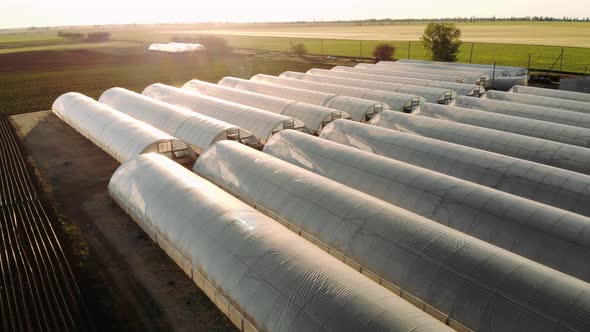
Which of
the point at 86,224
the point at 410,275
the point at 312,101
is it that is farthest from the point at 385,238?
the point at 312,101

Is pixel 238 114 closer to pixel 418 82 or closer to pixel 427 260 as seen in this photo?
pixel 427 260

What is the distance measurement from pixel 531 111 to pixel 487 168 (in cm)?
1715

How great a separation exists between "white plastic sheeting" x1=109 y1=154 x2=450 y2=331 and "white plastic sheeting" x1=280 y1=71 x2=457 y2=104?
3199cm

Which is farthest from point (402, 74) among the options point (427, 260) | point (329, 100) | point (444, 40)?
point (427, 260)

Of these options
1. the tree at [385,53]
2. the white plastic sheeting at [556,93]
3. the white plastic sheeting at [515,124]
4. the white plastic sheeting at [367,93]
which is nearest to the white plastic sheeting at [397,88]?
the white plastic sheeting at [367,93]

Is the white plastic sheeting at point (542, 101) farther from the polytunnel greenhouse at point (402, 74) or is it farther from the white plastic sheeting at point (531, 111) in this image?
the polytunnel greenhouse at point (402, 74)

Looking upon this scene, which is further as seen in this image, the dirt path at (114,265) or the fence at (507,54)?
the fence at (507,54)

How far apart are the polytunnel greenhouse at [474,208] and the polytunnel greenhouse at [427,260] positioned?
220 centimetres

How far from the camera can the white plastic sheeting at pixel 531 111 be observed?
33.0 m

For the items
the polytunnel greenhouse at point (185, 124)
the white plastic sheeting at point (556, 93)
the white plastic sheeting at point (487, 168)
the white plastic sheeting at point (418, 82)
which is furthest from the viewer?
the white plastic sheeting at point (418, 82)

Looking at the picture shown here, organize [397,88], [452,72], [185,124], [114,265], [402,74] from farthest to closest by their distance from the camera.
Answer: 1. [402,74]
2. [452,72]
3. [397,88]
4. [185,124]
5. [114,265]

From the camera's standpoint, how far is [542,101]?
132ft

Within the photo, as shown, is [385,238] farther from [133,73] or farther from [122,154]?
[133,73]

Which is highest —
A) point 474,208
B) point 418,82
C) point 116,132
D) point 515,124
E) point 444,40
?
point 444,40
